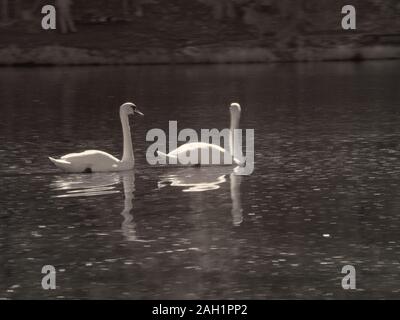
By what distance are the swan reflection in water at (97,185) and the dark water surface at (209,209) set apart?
3 centimetres

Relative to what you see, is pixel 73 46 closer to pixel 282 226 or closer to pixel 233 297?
pixel 282 226

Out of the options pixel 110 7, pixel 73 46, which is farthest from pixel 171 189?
pixel 110 7

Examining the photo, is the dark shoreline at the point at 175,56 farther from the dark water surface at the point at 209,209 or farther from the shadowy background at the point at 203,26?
the dark water surface at the point at 209,209

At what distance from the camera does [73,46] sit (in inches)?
2018

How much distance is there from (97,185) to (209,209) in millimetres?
2571

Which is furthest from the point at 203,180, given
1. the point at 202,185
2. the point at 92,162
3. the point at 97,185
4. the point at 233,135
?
the point at 233,135

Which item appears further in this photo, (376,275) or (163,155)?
(163,155)

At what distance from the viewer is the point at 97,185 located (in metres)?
19.3

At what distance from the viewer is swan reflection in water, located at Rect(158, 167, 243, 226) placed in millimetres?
18766

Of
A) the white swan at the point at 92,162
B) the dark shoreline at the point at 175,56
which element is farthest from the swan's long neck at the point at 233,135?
the dark shoreline at the point at 175,56

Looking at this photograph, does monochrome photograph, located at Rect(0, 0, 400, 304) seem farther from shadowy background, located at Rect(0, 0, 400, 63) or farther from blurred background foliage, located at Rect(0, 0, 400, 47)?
blurred background foliage, located at Rect(0, 0, 400, 47)

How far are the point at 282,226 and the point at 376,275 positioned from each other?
106 inches

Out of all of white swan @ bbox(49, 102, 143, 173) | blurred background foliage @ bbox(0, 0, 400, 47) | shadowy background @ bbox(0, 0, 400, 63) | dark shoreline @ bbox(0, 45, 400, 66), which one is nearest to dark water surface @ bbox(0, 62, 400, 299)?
white swan @ bbox(49, 102, 143, 173)

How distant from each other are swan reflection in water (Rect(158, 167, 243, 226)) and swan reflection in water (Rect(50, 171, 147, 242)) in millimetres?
594
